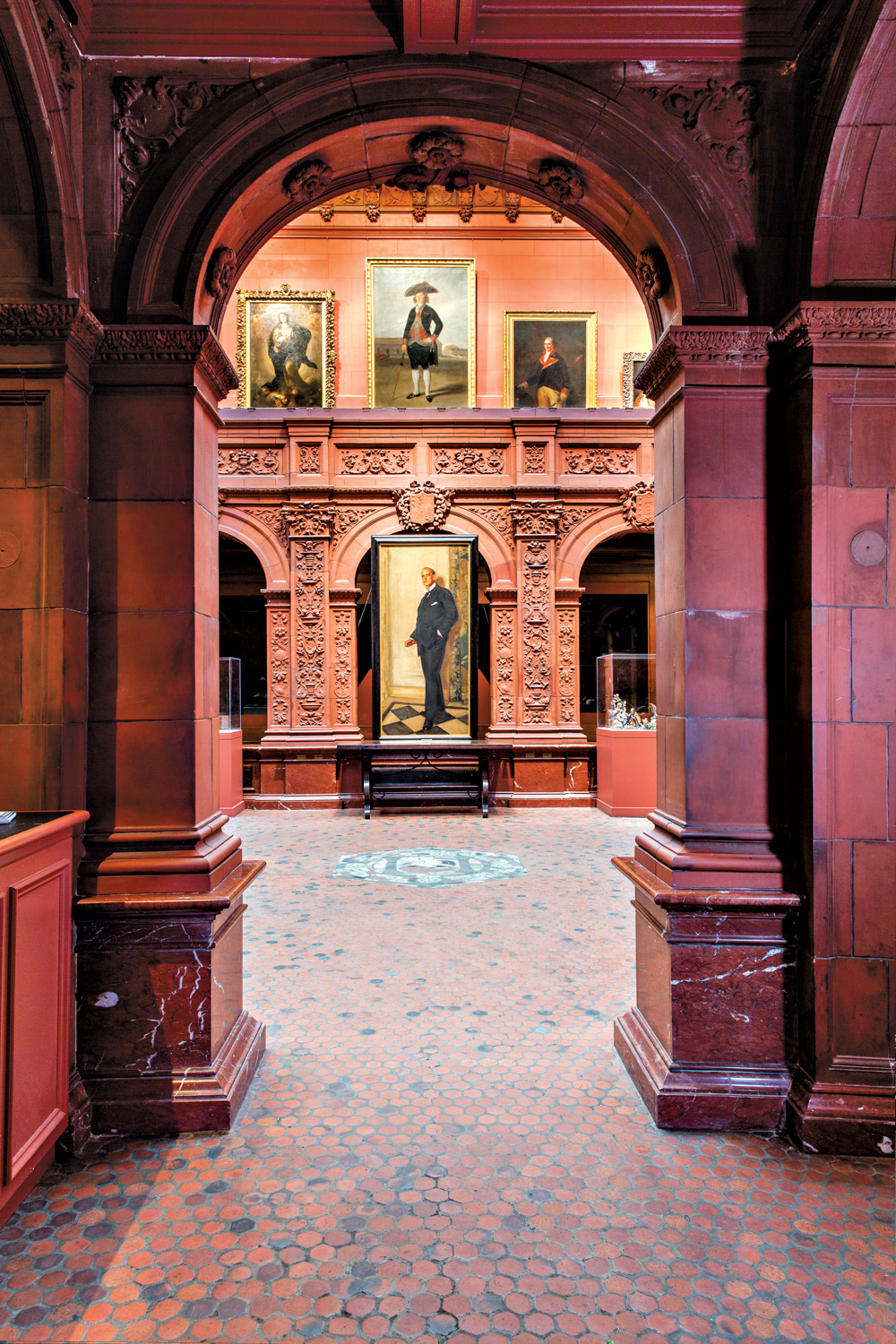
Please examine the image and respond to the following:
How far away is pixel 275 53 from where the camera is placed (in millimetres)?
2871

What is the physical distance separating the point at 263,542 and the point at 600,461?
471cm

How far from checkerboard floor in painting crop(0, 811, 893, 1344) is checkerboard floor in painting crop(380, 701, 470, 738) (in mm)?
6348

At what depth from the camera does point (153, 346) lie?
9.35 feet

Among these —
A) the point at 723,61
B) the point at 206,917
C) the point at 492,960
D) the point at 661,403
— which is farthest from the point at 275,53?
the point at 492,960

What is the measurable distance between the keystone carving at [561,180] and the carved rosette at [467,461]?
23.4 ft

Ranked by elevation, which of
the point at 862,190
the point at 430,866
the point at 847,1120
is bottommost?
the point at 430,866

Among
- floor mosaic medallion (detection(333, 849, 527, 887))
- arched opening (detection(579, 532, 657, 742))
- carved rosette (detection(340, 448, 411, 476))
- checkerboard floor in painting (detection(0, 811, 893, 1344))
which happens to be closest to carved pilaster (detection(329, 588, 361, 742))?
carved rosette (detection(340, 448, 411, 476))

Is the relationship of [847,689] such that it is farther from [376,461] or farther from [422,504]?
[376,461]

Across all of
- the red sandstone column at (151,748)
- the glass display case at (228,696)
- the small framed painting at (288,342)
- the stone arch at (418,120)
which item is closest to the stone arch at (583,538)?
the small framed painting at (288,342)

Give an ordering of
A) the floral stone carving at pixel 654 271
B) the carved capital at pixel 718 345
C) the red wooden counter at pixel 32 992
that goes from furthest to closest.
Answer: the floral stone carving at pixel 654 271
the carved capital at pixel 718 345
the red wooden counter at pixel 32 992

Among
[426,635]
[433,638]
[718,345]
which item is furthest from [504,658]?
[718,345]

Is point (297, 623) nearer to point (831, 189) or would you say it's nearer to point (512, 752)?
point (512, 752)

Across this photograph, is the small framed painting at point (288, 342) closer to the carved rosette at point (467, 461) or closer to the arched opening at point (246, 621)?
the carved rosette at point (467, 461)

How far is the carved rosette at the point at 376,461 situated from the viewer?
1027 cm
